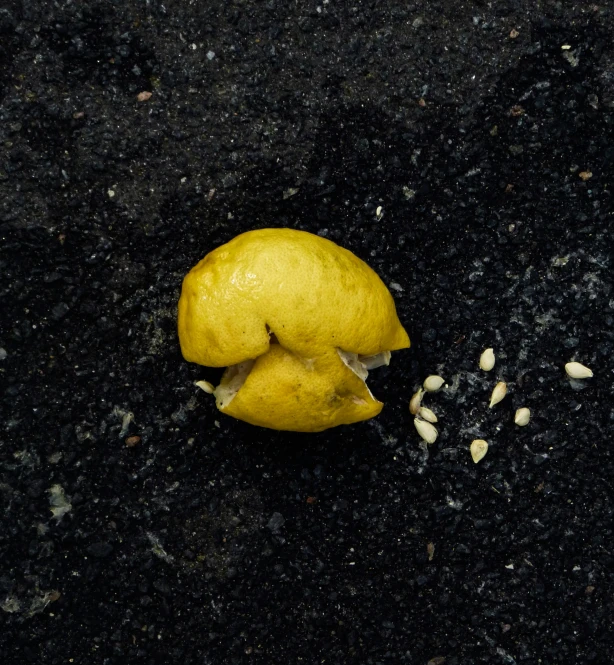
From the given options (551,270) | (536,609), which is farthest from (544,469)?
(551,270)

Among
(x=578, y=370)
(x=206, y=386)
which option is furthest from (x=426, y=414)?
(x=206, y=386)

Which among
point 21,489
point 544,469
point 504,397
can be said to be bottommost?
point 21,489

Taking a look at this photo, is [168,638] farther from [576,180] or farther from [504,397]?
[576,180]

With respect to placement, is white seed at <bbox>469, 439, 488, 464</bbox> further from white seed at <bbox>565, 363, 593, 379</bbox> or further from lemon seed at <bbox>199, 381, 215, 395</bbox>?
lemon seed at <bbox>199, 381, 215, 395</bbox>

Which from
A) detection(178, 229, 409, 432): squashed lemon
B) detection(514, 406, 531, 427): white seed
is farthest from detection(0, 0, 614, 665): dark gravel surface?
detection(178, 229, 409, 432): squashed lemon

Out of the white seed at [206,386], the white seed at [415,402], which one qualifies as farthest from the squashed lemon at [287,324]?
the white seed at [415,402]

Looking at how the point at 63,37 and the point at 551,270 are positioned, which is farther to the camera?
the point at 551,270
